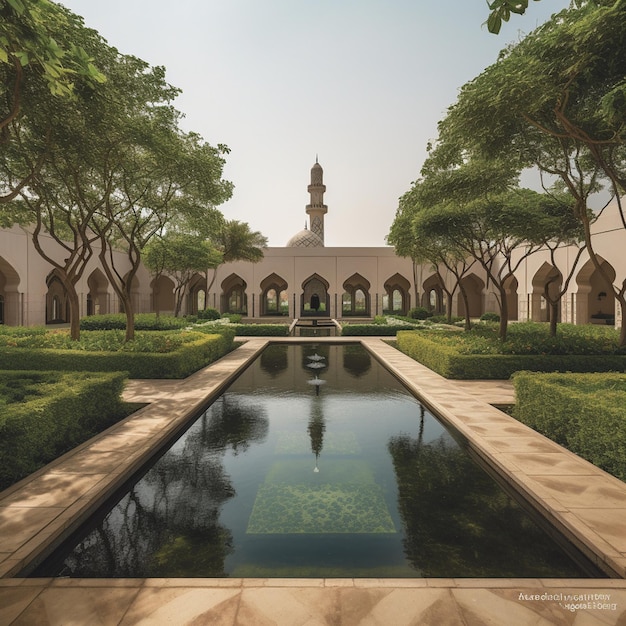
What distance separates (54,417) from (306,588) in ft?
12.6

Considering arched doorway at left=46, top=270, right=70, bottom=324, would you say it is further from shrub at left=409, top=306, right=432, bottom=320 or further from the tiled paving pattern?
the tiled paving pattern

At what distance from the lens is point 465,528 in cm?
379

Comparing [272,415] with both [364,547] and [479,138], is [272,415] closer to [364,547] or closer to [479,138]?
[364,547]

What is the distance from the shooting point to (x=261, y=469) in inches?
206

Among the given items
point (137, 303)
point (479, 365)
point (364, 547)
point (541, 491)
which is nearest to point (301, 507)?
point (364, 547)

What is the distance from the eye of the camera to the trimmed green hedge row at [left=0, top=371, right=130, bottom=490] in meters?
4.32

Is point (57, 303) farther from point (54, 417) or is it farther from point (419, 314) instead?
point (54, 417)

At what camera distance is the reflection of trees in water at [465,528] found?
3242 mm

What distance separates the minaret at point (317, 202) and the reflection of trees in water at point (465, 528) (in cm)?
4173

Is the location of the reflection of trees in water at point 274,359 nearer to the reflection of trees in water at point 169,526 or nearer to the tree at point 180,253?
the reflection of trees in water at point 169,526

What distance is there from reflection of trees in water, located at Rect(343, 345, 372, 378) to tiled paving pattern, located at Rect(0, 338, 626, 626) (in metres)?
7.34

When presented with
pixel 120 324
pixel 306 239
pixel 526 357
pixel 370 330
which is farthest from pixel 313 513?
pixel 306 239

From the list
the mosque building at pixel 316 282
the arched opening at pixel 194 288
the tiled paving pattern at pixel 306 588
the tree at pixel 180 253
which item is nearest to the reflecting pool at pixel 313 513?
the tiled paving pattern at pixel 306 588

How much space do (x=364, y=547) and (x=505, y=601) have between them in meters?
1.19
